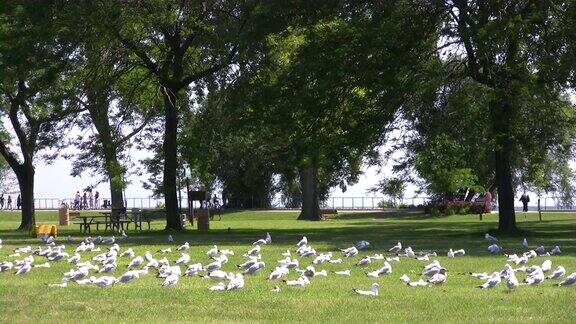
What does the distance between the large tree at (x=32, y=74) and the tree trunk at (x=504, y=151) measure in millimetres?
15305

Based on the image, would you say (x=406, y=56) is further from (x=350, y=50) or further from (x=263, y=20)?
(x=263, y=20)

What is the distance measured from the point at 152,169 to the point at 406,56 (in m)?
32.3

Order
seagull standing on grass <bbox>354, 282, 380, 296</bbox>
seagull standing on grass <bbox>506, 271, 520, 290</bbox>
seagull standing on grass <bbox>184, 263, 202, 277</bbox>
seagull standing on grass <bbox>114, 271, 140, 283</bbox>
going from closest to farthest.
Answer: seagull standing on grass <bbox>354, 282, 380, 296</bbox> → seagull standing on grass <bbox>506, 271, 520, 290</bbox> → seagull standing on grass <bbox>114, 271, 140, 283</bbox> → seagull standing on grass <bbox>184, 263, 202, 277</bbox>

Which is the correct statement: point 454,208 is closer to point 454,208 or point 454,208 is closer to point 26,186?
point 454,208

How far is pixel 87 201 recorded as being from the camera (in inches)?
3314

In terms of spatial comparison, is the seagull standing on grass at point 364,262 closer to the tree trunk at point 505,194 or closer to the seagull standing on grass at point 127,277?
the seagull standing on grass at point 127,277

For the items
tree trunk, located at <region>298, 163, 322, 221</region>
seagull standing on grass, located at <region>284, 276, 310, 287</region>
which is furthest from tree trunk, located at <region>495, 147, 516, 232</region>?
tree trunk, located at <region>298, 163, 322, 221</region>

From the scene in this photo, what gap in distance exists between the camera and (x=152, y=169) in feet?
205

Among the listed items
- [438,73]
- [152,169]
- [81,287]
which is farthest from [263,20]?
[152,169]

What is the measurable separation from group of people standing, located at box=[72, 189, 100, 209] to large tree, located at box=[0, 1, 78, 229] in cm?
3776

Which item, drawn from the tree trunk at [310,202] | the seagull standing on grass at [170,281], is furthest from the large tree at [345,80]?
the tree trunk at [310,202]

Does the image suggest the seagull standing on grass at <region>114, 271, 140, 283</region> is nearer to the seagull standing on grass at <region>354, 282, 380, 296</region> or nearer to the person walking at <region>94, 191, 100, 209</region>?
the seagull standing on grass at <region>354, 282, 380, 296</region>

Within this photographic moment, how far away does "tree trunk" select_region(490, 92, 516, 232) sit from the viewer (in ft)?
106

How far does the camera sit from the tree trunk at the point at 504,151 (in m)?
32.3
